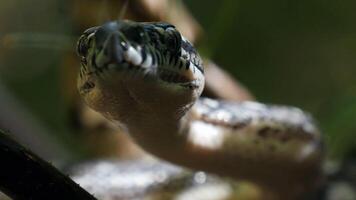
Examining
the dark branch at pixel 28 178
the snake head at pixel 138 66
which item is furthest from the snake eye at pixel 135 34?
the dark branch at pixel 28 178

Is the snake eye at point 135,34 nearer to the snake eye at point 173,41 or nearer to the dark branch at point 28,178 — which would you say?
the snake eye at point 173,41

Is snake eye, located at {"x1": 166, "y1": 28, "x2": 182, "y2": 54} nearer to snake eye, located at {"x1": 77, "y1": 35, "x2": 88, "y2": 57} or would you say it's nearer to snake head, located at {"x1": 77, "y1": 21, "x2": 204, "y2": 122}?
snake head, located at {"x1": 77, "y1": 21, "x2": 204, "y2": 122}

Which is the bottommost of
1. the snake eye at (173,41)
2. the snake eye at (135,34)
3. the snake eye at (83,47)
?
the snake eye at (83,47)

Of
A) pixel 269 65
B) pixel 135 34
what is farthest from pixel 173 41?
pixel 269 65

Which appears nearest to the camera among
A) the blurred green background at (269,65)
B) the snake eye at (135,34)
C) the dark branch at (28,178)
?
the dark branch at (28,178)

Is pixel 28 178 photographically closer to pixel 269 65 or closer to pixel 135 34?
pixel 135 34

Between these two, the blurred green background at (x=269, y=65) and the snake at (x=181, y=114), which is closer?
the snake at (x=181, y=114)

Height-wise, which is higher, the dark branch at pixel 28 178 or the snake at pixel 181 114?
the snake at pixel 181 114

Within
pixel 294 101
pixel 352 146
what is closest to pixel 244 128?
pixel 352 146

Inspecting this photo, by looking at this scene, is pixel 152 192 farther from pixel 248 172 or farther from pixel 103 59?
pixel 103 59
